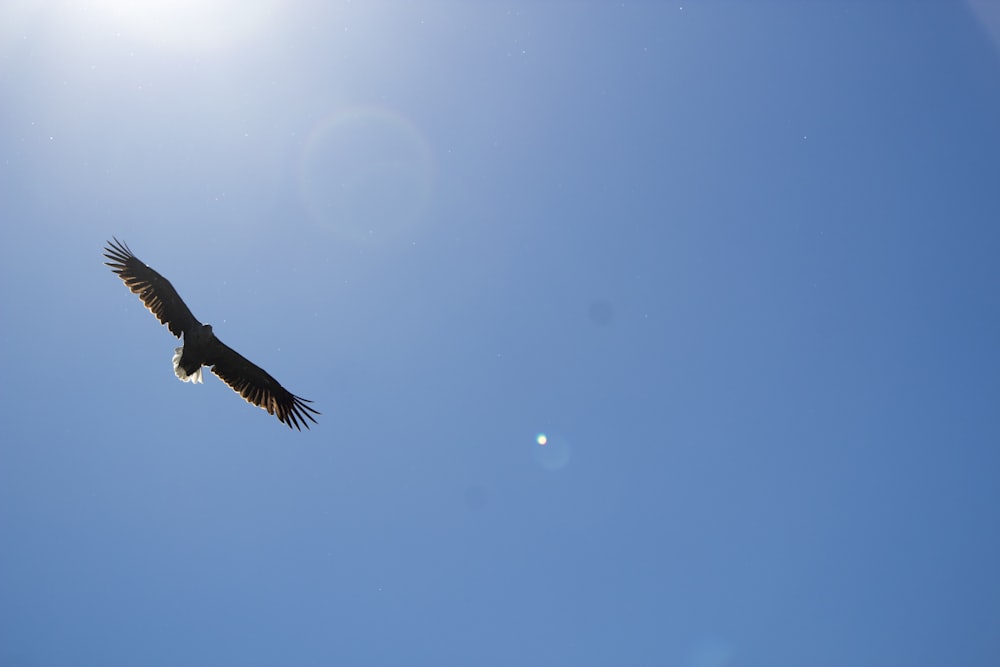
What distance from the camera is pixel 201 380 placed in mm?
19703

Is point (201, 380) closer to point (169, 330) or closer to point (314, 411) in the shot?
point (169, 330)

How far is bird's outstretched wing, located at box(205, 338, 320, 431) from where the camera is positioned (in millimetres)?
19391

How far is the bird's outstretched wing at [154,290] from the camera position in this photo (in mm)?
18688

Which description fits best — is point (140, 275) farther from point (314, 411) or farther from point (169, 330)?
point (314, 411)

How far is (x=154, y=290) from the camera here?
18906 millimetres

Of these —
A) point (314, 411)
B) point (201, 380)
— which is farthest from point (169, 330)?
point (314, 411)

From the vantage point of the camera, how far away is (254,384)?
19.8 m

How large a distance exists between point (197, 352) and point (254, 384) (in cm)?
155

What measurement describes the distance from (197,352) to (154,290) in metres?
1.73

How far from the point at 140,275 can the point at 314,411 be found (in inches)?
201

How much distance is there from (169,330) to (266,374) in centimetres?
249

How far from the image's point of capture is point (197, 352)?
1920 centimetres

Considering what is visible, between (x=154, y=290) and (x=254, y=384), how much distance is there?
3.19m

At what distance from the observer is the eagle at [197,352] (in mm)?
18766
